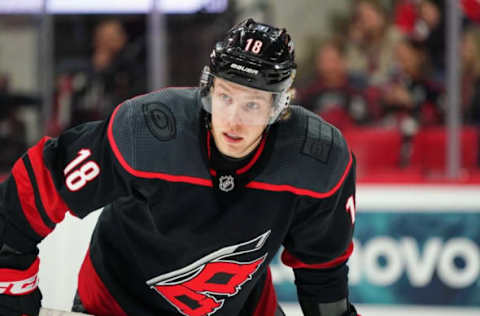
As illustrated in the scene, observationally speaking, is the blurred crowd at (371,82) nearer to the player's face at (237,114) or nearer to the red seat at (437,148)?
the red seat at (437,148)

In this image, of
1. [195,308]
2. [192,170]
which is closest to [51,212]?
[192,170]

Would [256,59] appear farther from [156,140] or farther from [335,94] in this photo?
[335,94]

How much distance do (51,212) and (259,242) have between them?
1.53 ft

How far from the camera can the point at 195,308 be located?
171 centimetres

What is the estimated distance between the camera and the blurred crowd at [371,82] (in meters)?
3.23

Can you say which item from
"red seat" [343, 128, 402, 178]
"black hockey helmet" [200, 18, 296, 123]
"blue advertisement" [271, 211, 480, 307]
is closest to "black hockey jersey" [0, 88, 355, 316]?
"black hockey helmet" [200, 18, 296, 123]

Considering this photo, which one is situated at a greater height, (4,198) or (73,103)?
(4,198)

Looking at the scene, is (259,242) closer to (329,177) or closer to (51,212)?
(329,177)

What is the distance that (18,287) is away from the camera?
155 cm

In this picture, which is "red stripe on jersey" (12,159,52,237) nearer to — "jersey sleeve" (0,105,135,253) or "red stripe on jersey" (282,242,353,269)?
"jersey sleeve" (0,105,135,253)

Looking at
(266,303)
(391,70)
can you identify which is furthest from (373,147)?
(266,303)

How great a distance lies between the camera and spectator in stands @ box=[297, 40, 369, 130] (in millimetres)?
3402

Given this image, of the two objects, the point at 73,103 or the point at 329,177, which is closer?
the point at 329,177

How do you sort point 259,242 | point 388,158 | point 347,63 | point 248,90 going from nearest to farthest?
1. point 248,90
2. point 259,242
3. point 388,158
4. point 347,63
